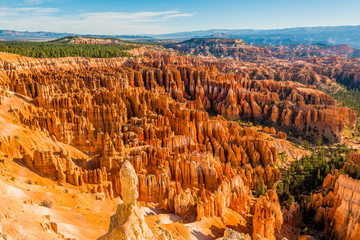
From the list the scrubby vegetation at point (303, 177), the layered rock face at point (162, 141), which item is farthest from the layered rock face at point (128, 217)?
the scrubby vegetation at point (303, 177)

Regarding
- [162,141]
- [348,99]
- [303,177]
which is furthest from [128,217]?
[348,99]

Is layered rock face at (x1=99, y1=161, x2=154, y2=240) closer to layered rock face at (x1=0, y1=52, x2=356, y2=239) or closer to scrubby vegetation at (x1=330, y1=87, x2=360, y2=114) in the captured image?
layered rock face at (x1=0, y1=52, x2=356, y2=239)

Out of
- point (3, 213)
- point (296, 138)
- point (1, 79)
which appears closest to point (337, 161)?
point (296, 138)

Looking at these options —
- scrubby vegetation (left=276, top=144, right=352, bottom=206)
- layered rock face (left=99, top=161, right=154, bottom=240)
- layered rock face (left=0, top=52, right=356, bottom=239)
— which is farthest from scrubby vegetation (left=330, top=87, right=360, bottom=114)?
layered rock face (left=99, top=161, right=154, bottom=240)

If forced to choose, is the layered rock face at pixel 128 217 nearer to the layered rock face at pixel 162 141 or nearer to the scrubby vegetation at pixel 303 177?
the layered rock face at pixel 162 141

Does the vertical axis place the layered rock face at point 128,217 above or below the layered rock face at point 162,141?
above
